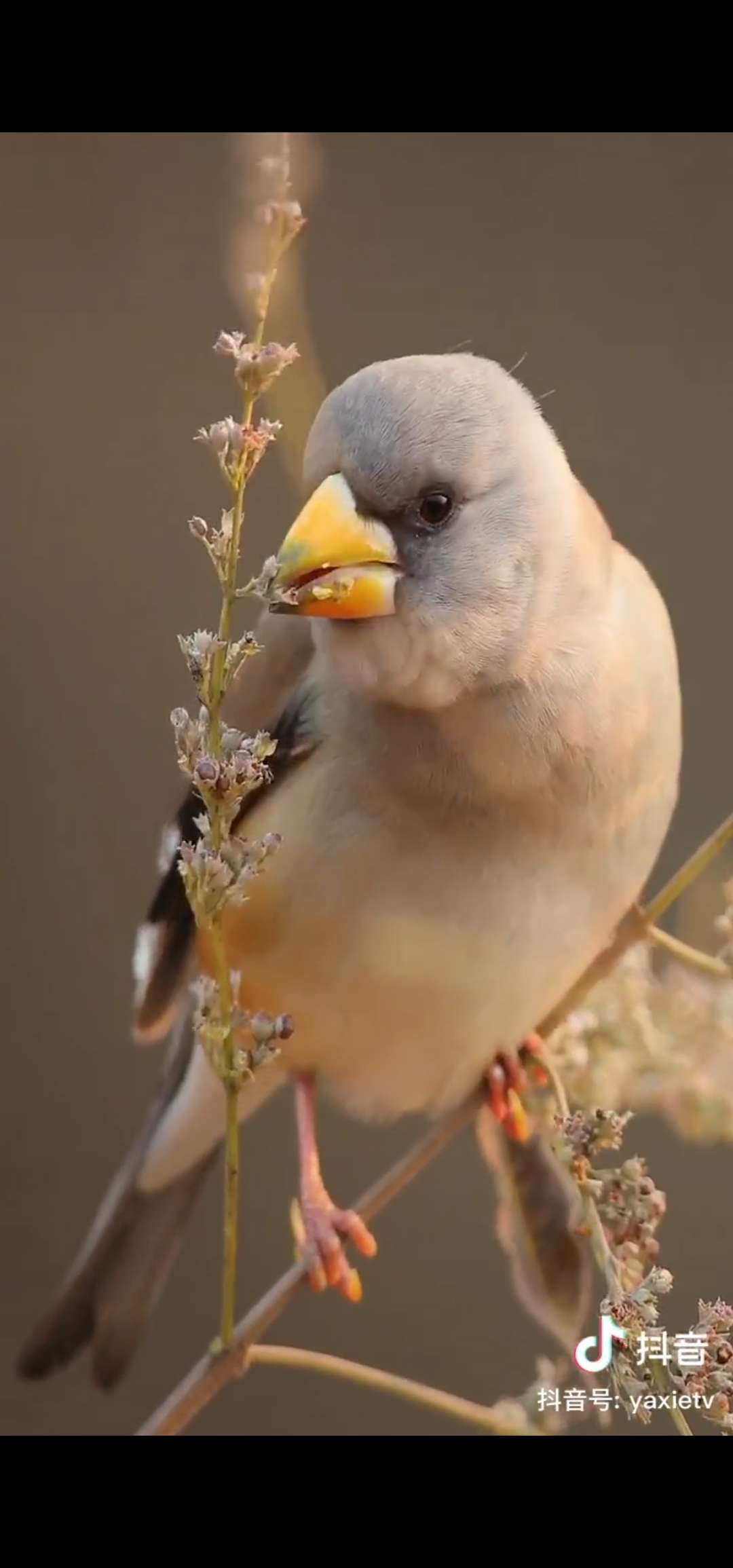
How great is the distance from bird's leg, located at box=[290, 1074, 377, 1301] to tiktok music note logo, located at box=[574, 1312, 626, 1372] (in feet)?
0.48

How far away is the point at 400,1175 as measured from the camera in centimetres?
74

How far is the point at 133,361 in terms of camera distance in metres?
0.87

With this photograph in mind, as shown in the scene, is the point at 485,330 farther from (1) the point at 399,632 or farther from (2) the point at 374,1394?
(2) the point at 374,1394

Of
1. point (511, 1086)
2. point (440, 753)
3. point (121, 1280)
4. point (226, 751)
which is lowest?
point (121, 1280)

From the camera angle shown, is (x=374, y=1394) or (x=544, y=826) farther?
(x=374, y=1394)

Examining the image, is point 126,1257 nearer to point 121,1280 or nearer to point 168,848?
point 121,1280

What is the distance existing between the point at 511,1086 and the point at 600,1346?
160 mm

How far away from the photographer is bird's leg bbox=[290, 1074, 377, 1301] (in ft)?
2.60

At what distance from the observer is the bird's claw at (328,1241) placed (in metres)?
0.79

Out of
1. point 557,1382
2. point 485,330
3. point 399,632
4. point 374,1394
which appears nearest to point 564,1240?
point 557,1382

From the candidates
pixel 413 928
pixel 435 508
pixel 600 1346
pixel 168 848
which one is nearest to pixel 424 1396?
pixel 600 1346

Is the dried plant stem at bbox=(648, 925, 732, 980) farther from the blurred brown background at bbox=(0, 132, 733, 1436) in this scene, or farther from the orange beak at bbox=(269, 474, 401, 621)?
the orange beak at bbox=(269, 474, 401, 621)

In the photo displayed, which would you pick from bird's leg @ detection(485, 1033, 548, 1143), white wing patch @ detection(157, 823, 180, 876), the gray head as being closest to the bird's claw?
bird's leg @ detection(485, 1033, 548, 1143)

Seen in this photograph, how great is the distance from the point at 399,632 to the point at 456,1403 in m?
0.41
